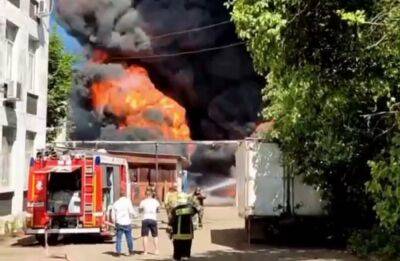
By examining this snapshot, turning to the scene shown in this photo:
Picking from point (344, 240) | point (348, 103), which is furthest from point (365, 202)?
point (348, 103)

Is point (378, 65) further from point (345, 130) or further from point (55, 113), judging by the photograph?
point (55, 113)

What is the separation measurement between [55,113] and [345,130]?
18.7 m

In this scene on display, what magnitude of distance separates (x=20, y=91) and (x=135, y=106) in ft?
94.5

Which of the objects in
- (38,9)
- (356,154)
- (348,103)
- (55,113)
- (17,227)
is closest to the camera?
(348,103)

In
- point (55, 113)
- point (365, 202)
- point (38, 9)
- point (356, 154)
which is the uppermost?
point (38, 9)

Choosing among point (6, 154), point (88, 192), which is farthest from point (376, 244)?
point (6, 154)

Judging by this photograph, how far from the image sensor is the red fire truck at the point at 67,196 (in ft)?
67.7

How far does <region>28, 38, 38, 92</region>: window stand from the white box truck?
399 inches

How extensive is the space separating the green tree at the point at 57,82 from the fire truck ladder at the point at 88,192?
36.7 ft

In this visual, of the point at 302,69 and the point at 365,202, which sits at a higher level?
the point at 302,69

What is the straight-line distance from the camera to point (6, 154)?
23.6 metres

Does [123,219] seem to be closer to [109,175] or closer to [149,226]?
[149,226]

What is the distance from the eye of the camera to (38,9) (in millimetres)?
26828

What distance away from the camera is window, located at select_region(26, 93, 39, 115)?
25656 millimetres
